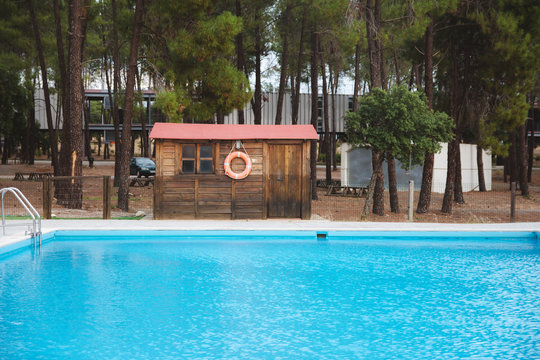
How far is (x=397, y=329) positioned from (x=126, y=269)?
482 cm

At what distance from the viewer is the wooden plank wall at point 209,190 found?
13.4m

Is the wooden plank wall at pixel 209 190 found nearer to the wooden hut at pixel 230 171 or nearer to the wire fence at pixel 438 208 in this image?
the wooden hut at pixel 230 171

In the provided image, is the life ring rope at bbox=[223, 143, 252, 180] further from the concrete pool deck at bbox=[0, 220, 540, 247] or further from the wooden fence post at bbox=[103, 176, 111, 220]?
the wooden fence post at bbox=[103, 176, 111, 220]

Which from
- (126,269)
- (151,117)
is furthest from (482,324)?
(151,117)

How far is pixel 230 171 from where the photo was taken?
1351 cm

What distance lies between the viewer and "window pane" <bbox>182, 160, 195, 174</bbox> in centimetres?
1352

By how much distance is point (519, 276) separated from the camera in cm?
912

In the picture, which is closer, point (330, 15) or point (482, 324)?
point (482, 324)

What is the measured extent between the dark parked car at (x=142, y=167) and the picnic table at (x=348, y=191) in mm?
11442

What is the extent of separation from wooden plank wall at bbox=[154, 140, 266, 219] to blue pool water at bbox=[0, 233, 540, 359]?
2021 millimetres

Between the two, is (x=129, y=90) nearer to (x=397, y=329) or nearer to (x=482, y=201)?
(x=397, y=329)

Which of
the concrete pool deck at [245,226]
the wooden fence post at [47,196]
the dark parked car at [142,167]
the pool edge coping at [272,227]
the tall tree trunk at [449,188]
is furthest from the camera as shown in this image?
the dark parked car at [142,167]

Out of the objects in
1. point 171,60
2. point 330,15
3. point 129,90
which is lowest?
point 129,90

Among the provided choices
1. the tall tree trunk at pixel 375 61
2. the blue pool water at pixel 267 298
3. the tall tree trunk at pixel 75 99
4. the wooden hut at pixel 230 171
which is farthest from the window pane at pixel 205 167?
the tall tree trunk at pixel 375 61
